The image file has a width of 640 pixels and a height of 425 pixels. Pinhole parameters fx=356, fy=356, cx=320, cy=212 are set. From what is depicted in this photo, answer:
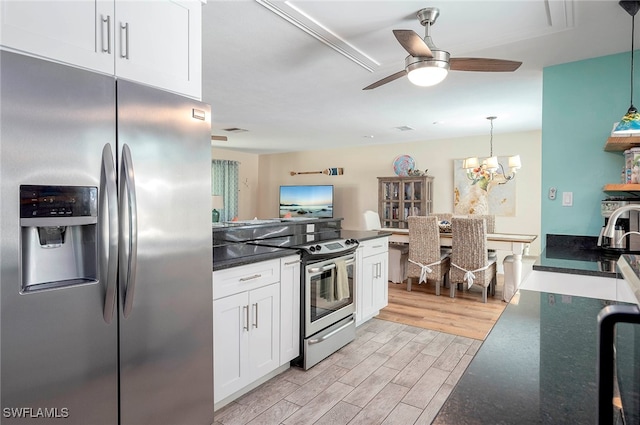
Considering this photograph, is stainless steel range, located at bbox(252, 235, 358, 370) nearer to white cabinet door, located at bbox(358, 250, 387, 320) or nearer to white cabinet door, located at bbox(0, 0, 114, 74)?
white cabinet door, located at bbox(358, 250, 387, 320)

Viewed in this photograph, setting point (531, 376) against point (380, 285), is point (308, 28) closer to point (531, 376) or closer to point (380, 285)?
point (531, 376)

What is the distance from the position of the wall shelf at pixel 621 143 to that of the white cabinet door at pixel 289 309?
7.35 ft

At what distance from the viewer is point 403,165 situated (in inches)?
269

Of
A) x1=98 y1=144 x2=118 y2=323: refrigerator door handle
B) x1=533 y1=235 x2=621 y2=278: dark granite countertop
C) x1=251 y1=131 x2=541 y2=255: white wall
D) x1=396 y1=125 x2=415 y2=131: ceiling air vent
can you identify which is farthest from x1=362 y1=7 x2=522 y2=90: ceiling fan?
x1=251 y1=131 x2=541 y2=255: white wall

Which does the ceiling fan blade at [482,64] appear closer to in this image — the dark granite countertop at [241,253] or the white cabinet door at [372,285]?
the dark granite countertop at [241,253]

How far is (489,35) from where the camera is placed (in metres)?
2.38

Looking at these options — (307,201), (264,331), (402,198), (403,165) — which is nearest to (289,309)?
(264,331)

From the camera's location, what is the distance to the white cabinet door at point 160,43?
1.42m

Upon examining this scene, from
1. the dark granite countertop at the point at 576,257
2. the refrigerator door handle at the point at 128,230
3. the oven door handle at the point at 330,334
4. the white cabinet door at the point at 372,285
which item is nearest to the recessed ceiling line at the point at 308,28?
the refrigerator door handle at the point at 128,230

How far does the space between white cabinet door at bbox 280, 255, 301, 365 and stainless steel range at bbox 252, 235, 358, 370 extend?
0.04 m

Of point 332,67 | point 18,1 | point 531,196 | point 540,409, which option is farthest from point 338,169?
point 540,409

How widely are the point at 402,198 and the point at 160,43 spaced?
5.39m

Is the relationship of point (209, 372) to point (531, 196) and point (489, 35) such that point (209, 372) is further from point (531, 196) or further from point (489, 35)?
point (531, 196)

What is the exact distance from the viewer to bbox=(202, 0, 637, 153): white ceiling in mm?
2053
